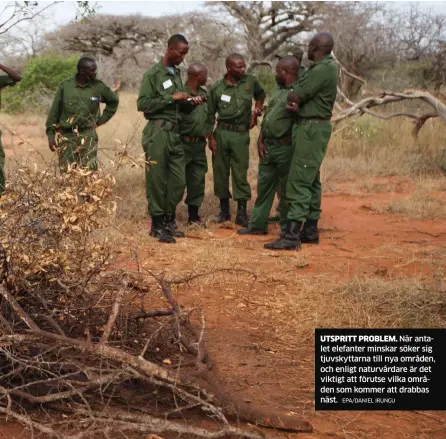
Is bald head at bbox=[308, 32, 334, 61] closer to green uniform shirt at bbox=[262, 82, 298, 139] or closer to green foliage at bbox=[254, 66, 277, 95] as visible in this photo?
green uniform shirt at bbox=[262, 82, 298, 139]

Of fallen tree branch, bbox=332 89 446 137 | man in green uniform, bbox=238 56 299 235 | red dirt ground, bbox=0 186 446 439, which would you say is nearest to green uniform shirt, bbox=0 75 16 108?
red dirt ground, bbox=0 186 446 439

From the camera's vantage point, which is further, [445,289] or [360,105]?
[360,105]

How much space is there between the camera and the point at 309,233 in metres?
6.69

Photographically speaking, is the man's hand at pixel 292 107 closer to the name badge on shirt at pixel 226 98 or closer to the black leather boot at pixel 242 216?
the name badge on shirt at pixel 226 98

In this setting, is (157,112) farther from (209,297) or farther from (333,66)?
(209,297)

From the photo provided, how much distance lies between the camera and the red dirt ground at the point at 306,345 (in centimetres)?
317

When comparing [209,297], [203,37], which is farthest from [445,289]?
[203,37]

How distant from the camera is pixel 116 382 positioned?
3.15 m

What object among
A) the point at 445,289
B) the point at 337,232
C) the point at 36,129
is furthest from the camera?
the point at 36,129

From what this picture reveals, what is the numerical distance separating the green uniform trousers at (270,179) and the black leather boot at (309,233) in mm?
207

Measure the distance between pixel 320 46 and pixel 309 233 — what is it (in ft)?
5.35

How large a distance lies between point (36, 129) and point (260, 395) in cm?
1117

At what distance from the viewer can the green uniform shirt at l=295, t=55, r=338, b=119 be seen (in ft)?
20.0

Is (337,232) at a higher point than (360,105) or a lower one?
lower
